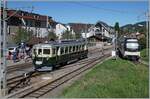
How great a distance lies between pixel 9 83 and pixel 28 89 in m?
3.06

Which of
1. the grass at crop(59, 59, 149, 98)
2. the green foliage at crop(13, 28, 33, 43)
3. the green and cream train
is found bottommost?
the grass at crop(59, 59, 149, 98)

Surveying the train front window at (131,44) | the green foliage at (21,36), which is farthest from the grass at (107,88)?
the green foliage at (21,36)

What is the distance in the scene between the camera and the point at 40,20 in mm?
96750

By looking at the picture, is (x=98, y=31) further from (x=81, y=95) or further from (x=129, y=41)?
(x=81, y=95)

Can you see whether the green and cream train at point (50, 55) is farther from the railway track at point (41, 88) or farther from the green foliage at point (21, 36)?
the green foliage at point (21, 36)

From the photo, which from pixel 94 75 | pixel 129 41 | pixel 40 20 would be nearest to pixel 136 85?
pixel 94 75

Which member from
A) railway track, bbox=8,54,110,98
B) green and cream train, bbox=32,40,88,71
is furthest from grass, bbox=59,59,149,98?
green and cream train, bbox=32,40,88,71

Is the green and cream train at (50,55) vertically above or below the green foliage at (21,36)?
below

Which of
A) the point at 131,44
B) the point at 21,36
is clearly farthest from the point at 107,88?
the point at 21,36

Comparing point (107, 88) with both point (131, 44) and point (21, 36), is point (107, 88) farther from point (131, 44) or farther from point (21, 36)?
point (21, 36)

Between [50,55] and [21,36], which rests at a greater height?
[21,36]

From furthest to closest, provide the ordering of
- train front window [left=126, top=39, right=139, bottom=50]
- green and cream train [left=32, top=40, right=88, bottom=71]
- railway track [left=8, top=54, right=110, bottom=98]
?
train front window [left=126, top=39, right=139, bottom=50]
green and cream train [left=32, top=40, right=88, bottom=71]
railway track [left=8, top=54, right=110, bottom=98]

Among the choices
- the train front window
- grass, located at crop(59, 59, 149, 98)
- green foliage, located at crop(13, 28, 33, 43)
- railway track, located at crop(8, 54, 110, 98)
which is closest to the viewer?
grass, located at crop(59, 59, 149, 98)

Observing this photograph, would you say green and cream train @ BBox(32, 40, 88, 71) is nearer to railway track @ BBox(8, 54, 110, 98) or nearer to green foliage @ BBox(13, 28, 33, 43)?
railway track @ BBox(8, 54, 110, 98)
